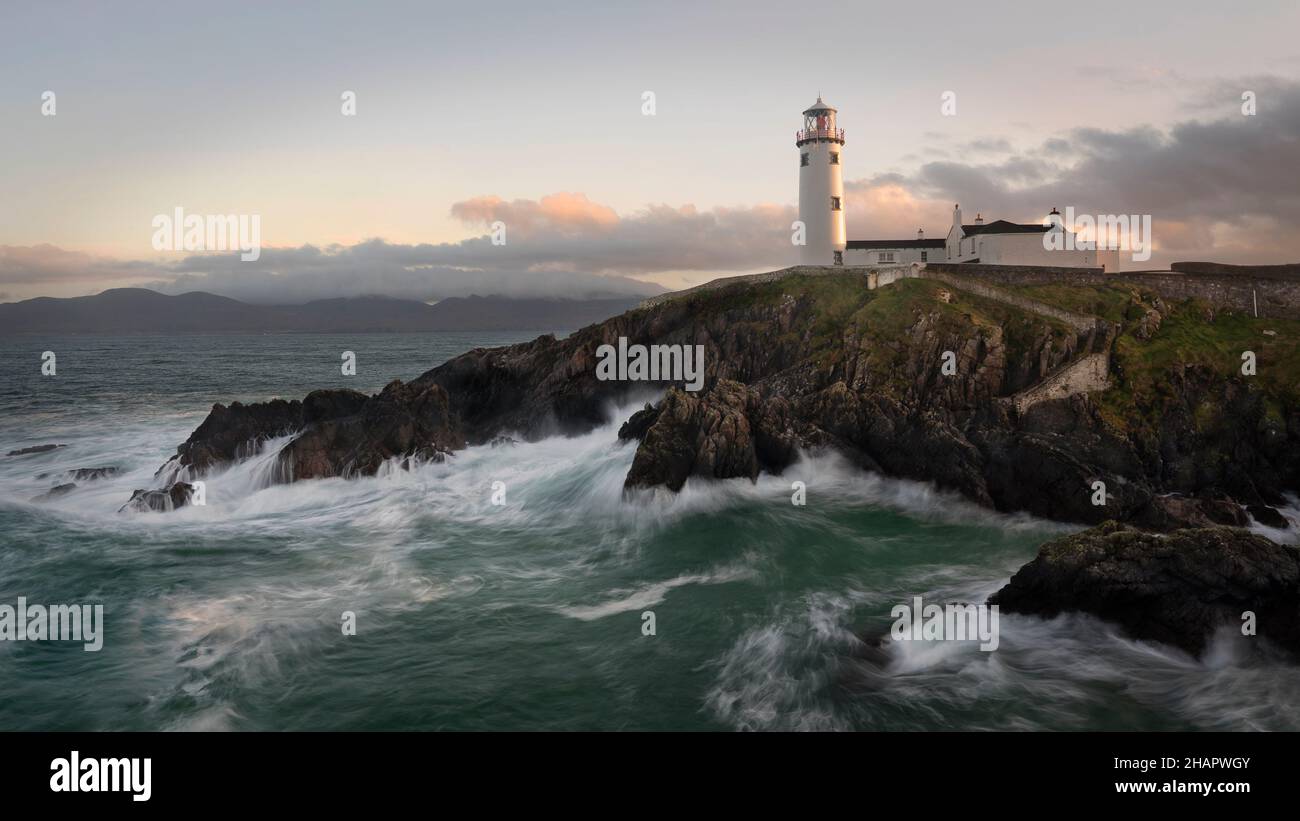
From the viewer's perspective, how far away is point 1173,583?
19609 mm

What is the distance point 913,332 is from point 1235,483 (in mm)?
15447

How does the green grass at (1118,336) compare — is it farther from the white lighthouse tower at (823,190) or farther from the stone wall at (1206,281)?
the white lighthouse tower at (823,190)

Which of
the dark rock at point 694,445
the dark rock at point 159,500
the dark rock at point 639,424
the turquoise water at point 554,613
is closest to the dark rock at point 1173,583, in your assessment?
the turquoise water at point 554,613

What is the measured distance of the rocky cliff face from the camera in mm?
33344

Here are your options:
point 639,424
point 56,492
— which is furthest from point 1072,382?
point 56,492

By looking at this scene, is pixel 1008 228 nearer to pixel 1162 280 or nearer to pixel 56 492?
pixel 1162 280

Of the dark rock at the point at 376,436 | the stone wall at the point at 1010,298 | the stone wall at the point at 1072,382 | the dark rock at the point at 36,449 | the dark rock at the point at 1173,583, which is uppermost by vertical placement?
the stone wall at the point at 1010,298

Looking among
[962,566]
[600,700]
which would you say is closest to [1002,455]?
[962,566]

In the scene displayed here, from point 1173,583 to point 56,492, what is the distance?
4426 centimetres

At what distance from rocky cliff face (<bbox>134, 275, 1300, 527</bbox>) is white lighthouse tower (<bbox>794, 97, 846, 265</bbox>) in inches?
410

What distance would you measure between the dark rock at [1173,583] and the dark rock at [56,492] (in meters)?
40.3

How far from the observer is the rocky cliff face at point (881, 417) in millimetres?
33344
